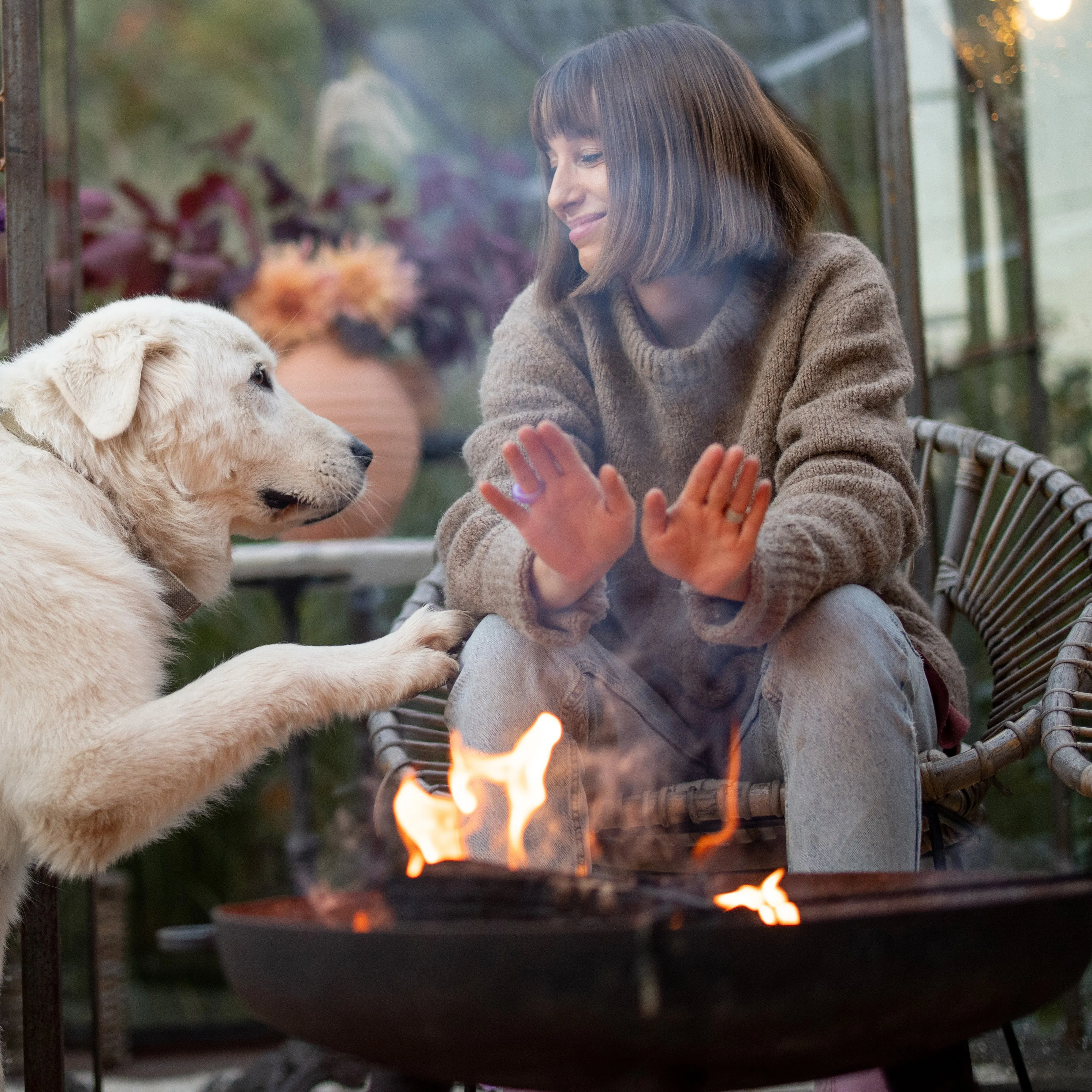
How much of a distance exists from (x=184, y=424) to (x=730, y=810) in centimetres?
79

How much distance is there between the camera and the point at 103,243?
7.57ft

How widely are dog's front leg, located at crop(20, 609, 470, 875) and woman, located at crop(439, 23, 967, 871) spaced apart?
128mm

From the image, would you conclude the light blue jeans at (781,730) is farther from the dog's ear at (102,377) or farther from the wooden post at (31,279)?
the wooden post at (31,279)

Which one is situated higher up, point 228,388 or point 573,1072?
point 228,388

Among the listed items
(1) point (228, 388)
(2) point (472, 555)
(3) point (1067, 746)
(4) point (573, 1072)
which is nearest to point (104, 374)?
(1) point (228, 388)

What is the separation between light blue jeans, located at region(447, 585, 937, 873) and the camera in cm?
97

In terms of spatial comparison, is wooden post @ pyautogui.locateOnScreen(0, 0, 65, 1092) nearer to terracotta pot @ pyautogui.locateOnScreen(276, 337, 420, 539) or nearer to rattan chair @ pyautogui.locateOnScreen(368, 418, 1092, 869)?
rattan chair @ pyautogui.locateOnScreen(368, 418, 1092, 869)

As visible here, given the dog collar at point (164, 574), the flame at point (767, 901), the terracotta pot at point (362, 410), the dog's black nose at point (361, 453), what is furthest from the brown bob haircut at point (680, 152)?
the terracotta pot at point (362, 410)

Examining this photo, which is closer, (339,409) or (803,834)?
(803,834)

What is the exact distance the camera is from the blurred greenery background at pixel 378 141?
2.15 metres

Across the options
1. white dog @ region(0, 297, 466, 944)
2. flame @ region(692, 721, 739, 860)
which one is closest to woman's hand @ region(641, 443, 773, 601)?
flame @ region(692, 721, 739, 860)

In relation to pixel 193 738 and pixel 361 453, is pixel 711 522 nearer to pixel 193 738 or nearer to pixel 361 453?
pixel 193 738

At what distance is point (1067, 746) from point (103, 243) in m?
2.07

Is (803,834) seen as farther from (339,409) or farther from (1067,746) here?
(339,409)
